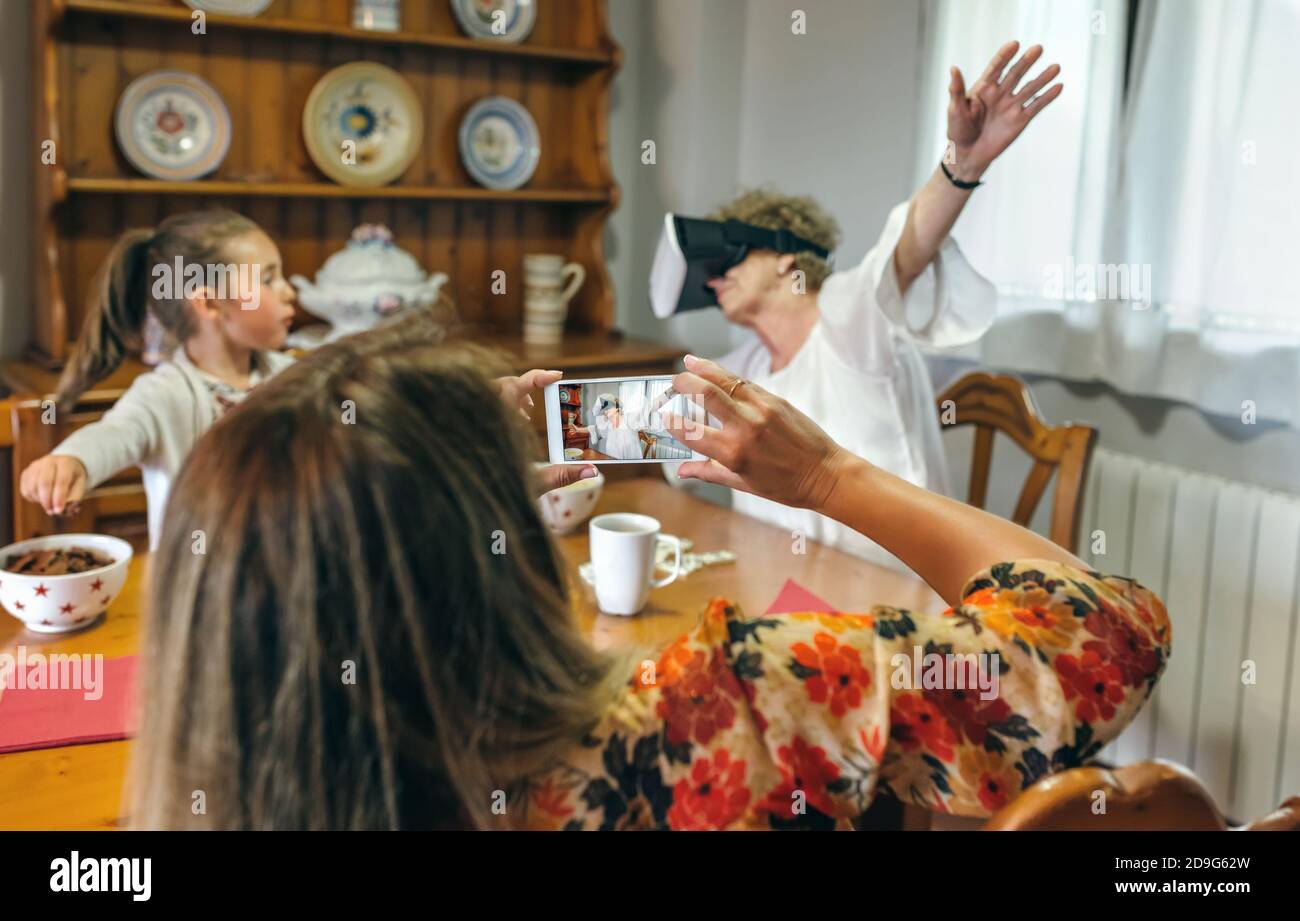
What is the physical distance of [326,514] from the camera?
0.59 m

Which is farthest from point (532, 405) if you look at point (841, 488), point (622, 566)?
point (841, 488)

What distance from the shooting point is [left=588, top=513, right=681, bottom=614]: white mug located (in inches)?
51.4

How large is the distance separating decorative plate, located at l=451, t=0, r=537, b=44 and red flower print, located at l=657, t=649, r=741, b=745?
247cm

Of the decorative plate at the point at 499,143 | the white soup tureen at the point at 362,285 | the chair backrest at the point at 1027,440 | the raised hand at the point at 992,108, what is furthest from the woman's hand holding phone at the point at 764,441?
the decorative plate at the point at 499,143

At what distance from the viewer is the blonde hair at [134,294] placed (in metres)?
1.80

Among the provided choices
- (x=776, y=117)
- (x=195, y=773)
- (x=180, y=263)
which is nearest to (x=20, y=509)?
(x=180, y=263)

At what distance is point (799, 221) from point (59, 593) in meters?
1.41

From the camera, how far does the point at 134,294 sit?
1.89 m

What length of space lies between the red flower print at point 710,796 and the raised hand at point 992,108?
1132 mm

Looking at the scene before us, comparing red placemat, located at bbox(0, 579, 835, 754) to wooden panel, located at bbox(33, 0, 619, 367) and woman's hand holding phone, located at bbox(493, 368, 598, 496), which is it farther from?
wooden panel, located at bbox(33, 0, 619, 367)

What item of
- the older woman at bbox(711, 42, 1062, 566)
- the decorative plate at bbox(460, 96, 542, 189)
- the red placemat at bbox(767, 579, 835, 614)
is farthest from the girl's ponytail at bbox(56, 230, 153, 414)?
the decorative plate at bbox(460, 96, 542, 189)

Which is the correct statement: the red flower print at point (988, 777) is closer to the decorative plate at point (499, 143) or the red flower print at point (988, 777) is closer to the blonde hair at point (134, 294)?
the blonde hair at point (134, 294)

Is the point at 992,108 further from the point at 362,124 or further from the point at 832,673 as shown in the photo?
the point at 362,124

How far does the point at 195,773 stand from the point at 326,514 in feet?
0.50
